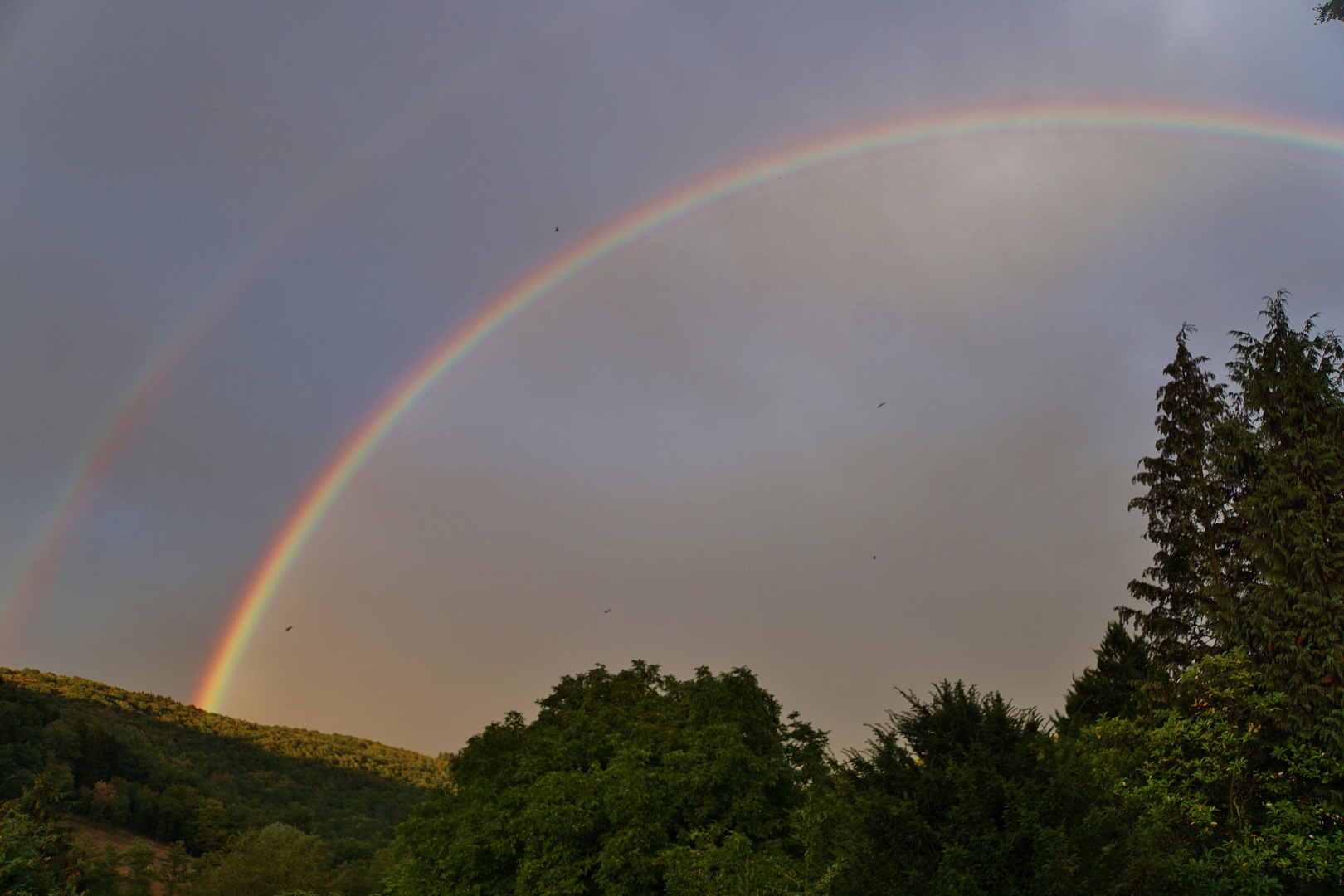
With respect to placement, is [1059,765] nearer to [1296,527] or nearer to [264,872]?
[1296,527]

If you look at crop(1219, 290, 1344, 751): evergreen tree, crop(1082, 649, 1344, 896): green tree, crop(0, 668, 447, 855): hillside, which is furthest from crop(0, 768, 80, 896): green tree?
crop(1219, 290, 1344, 751): evergreen tree

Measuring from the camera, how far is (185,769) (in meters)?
101

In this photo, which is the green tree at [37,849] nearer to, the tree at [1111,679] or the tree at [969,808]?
the tree at [969,808]

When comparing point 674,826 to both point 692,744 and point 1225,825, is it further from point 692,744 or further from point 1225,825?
point 1225,825

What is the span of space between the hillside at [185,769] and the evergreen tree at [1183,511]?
69.6 meters

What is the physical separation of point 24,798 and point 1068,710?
6950 centimetres

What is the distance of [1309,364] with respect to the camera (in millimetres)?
29016

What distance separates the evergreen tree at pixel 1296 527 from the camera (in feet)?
81.1

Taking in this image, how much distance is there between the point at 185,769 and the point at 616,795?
94.4 meters

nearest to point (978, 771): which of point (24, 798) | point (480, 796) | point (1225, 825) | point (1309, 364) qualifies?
point (1225, 825)

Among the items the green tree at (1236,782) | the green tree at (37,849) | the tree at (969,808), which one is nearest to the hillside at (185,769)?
the green tree at (37,849)

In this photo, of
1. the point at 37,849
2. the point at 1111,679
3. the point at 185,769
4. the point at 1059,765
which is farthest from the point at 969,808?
the point at 185,769

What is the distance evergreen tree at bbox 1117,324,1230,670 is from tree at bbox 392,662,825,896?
14.6 metres

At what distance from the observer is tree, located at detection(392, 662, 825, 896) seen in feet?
96.3
